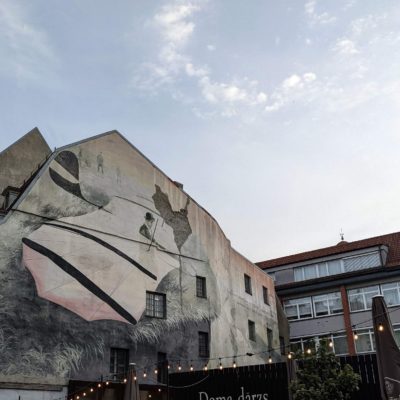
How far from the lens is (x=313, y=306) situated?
4203 centimetres

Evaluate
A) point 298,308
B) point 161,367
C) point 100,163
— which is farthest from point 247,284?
point 100,163

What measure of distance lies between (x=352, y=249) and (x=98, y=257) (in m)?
22.4

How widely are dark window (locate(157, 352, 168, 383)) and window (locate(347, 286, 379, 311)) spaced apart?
17.5 metres

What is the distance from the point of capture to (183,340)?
2952cm

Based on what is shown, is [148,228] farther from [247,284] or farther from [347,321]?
[347,321]

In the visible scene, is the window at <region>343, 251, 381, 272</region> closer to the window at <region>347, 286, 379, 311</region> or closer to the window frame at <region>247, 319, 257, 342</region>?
the window at <region>347, 286, 379, 311</region>

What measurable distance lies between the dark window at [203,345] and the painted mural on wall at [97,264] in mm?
882

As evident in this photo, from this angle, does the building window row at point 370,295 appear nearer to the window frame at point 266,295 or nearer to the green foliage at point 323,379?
the window frame at point 266,295

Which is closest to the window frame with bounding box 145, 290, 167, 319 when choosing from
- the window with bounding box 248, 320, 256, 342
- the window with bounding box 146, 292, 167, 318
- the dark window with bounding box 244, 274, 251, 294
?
the window with bounding box 146, 292, 167, 318

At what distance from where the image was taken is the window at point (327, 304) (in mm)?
40625

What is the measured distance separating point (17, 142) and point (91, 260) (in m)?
12.0

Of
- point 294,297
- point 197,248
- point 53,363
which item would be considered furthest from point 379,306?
point 294,297

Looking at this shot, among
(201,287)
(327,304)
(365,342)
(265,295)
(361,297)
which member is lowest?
(365,342)

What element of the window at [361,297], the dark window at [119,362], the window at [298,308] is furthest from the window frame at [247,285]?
the dark window at [119,362]
